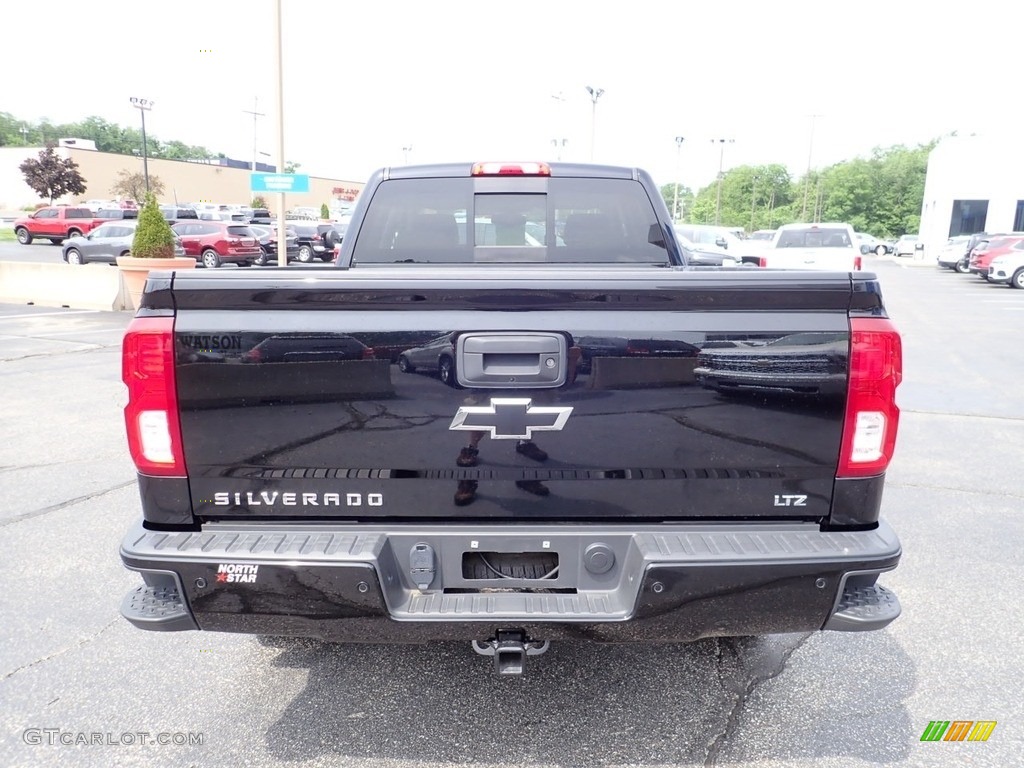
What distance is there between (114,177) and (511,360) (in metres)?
84.3

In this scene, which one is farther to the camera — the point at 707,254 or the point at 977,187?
the point at 977,187

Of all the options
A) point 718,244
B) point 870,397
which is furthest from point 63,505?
point 718,244

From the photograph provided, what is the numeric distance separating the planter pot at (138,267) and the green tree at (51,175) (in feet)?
180

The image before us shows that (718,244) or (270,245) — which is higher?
(718,244)

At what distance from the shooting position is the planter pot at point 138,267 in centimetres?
1500

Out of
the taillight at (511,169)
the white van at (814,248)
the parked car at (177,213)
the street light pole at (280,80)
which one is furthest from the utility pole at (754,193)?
the taillight at (511,169)

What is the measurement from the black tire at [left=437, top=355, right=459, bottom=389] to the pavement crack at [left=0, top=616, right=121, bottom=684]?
7.98 feet

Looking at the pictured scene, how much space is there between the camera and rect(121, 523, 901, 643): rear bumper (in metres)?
2.25

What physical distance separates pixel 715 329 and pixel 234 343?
1.46m

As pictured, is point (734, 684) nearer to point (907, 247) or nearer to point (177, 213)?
point (177, 213)

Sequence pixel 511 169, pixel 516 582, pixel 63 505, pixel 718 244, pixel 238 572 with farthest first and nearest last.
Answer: pixel 718 244 → pixel 63 505 → pixel 511 169 → pixel 516 582 → pixel 238 572

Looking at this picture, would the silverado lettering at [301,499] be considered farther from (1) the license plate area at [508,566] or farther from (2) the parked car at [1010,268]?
(2) the parked car at [1010,268]

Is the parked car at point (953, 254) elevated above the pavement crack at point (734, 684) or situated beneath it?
elevated above

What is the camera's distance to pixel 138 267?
602 inches
